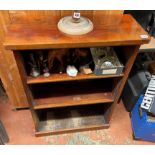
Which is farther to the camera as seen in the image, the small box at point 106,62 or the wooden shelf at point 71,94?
the wooden shelf at point 71,94

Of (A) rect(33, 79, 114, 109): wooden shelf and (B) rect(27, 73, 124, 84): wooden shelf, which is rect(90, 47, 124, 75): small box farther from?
(A) rect(33, 79, 114, 109): wooden shelf

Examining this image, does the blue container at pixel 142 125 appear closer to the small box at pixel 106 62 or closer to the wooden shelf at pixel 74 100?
the wooden shelf at pixel 74 100

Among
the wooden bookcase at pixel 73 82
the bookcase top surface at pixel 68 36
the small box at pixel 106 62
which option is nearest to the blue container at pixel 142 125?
the wooden bookcase at pixel 73 82

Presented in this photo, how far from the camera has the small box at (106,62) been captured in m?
1.08

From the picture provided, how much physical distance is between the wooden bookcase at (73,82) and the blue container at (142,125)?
0.78ft

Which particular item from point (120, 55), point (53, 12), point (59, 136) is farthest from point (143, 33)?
point (59, 136)

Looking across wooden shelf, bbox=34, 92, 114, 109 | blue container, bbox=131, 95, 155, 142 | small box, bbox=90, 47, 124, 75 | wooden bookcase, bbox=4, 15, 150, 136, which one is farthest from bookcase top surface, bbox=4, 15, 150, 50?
blue container, bbox=131, 95, 155, 142

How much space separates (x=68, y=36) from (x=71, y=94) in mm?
545

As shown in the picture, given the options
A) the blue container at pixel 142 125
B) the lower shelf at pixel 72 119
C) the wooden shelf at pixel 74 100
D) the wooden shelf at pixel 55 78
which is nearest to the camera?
the wooden shelf at pixel 55 78

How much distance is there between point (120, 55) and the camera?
1.18 meters

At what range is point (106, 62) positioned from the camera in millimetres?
1097

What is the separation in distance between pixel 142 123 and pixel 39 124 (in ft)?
2.79

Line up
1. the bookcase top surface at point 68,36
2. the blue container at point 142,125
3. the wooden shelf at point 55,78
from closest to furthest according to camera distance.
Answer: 1. the bookcase top surface at point 68,36
2. the wooden shelf at point 55,78
3. the blue container at point 142,125
